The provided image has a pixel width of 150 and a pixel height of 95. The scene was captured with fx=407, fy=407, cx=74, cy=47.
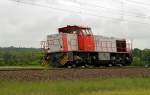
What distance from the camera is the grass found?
599 inches

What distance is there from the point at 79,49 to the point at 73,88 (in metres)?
16.4

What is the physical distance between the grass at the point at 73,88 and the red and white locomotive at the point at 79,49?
12.1 m

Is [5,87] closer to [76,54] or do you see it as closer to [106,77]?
[106,77]

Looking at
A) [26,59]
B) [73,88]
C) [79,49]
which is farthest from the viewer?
[26,59]

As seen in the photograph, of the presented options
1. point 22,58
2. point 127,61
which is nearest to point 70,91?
point 127,61

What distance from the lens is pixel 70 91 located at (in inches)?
614

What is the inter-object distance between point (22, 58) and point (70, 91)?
30636 millimetres

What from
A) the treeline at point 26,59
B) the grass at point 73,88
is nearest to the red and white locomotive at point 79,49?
the treeline at point 26,59

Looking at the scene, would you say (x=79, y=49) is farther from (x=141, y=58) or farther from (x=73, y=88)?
(x=141, y=58)

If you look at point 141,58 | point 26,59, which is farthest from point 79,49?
point 141,58

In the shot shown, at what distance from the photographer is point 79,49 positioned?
32.9m

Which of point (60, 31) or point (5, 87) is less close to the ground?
point (60, 31)

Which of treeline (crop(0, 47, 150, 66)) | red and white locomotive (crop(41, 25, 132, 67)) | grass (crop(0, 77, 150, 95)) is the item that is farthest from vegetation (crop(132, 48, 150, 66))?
grass (crop(0, 77, 150, 95))

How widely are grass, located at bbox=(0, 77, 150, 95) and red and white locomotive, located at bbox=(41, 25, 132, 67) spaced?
12070 mm
